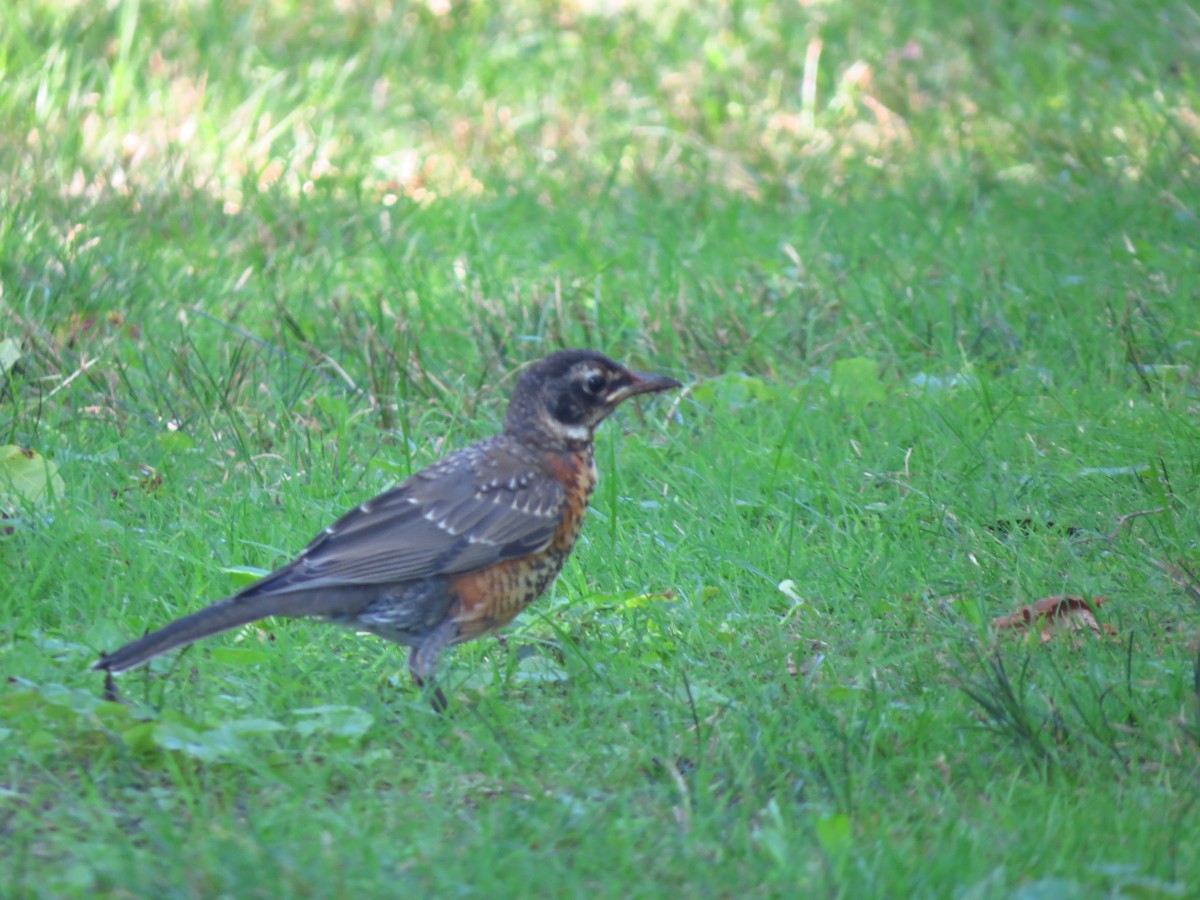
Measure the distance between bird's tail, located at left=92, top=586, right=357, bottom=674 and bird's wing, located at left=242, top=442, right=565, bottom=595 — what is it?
0.05 m

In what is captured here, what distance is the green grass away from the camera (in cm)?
341

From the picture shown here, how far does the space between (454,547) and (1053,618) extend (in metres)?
1.77

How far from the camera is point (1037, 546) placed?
4801 millimetres

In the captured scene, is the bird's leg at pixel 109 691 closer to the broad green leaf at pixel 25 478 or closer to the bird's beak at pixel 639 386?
the broad green leaf at pixel 25 478

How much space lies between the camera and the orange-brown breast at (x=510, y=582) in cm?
430

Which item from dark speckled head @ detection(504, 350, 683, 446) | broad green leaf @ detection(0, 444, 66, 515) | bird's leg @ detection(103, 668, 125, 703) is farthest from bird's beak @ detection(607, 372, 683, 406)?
broad green leaf @ detection(0, 444, 66, 515)

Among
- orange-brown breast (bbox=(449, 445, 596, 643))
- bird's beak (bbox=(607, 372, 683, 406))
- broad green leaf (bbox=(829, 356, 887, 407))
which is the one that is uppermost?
bird's beak (bbox=(607, 372, 683, 406))

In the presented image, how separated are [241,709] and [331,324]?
320 cm

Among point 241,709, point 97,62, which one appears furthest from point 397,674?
point 97,62

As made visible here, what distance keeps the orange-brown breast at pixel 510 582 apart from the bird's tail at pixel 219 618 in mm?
365

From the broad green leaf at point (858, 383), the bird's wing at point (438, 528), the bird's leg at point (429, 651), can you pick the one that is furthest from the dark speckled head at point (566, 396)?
the broad green leaf at point (858, 383)

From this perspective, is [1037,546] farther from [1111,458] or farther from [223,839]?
[223,839]

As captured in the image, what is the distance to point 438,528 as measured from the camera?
14.3 feet

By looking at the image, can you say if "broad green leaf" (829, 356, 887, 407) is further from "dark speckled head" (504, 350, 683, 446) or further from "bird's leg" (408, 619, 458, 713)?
"bird's leg" (408, 619, 458, 713)
